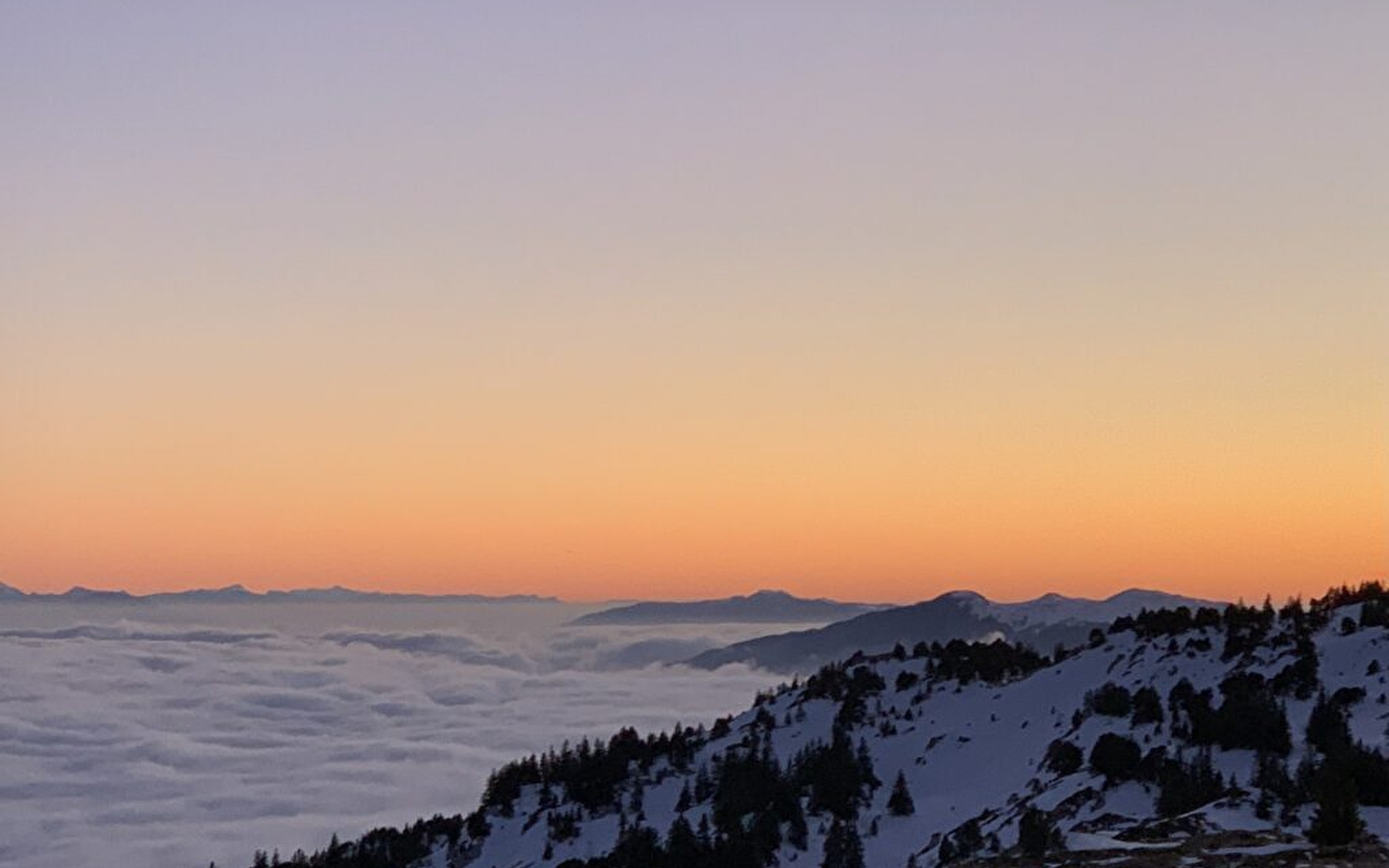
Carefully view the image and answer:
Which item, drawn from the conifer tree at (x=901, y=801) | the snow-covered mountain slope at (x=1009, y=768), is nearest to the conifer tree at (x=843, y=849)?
the snow-covered mountain slope at (x=1009, y=768)

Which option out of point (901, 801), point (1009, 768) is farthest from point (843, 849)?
point (1009, 768)

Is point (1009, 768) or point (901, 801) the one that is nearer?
point (1009, 768)

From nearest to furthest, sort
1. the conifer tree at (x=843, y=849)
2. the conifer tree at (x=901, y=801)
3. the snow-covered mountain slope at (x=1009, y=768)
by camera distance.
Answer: the snow-covered mountain slope at (x=1009, y=768) → the conifer tree at (x=843, y=849) → the conifer tree at (x=901, y=801)

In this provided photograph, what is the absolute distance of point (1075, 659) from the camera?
6688 centimetres

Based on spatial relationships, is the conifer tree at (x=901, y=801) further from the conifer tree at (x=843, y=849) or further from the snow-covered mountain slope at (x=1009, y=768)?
the conifer tree at (x=843, y=849)

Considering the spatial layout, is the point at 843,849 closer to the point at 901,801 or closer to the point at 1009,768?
the point at 901,801

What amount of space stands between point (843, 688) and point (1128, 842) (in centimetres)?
4829

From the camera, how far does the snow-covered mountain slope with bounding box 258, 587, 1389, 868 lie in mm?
34562

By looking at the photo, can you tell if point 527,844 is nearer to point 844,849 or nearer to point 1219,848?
point 844,849

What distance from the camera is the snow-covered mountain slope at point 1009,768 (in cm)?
3456

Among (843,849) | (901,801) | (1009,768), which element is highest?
(1009,768)

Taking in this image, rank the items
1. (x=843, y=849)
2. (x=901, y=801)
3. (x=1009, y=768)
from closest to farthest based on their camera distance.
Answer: (x=843, y=849) → (x=1009, y=768) → (x=901, y=801)

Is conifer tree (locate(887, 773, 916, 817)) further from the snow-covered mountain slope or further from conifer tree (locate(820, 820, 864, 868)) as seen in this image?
conifer tree (locate(820, 820, 864, 868))

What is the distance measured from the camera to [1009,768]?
5600 centimetres
